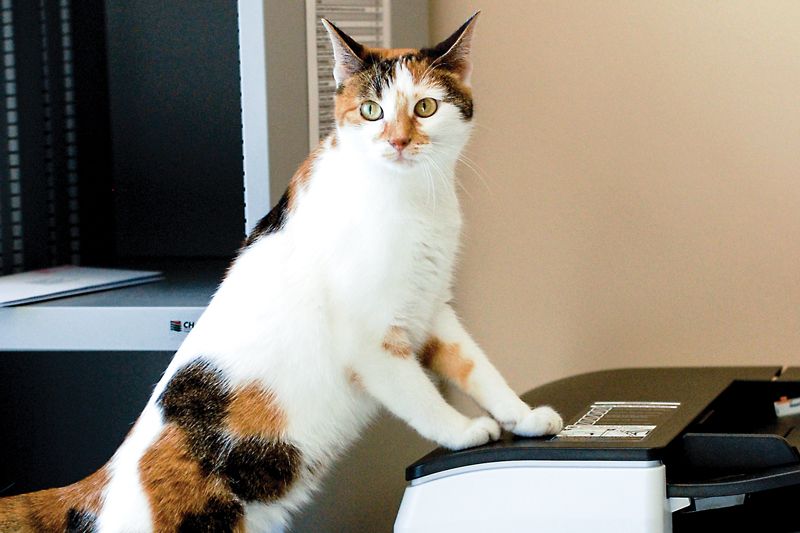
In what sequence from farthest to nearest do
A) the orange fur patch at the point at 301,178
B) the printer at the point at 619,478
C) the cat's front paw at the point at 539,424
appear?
the orange fur patch at the point at 301,178 → the cat's front paw at the point at 539,424 → the printer at the point at 619,478

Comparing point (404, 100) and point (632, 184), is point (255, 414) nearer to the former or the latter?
point (404, 100)

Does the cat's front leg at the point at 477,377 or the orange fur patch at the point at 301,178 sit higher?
the orange fur patch at the point at 301,178

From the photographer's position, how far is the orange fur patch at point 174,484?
40.3 inches

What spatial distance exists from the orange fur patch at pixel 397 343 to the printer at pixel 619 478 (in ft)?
0.37

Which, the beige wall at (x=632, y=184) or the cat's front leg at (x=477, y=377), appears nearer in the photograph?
the cat's front leg at (x=477, y=377)

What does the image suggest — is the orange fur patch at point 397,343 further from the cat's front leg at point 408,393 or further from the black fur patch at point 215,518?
the black fur patch at point 215,518

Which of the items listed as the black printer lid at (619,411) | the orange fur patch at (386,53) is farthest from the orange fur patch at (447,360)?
the orange fur patch at (386,53)

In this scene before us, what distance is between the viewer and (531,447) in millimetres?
923

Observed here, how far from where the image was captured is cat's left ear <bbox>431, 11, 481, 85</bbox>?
41.8 inches

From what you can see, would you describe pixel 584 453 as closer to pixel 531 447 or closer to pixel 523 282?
pixel 531 447

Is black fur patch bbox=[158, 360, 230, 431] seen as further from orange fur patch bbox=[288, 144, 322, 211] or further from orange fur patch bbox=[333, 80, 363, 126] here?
orange fur patch bbox=[333, 80, 363, 126]

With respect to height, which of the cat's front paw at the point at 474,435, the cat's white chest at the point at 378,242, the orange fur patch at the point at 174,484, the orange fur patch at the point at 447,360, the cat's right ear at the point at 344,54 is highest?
the cat's right ear at the point at 344,54

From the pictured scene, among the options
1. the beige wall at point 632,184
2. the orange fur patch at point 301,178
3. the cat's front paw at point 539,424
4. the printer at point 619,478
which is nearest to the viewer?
the printer at point 619,478

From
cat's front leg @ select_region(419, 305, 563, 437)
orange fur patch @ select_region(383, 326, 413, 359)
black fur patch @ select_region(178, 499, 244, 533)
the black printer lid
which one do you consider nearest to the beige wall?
the black printer lid
